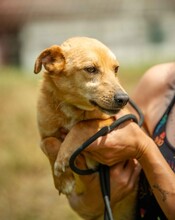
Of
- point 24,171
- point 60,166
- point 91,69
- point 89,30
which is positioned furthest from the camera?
point 89,30

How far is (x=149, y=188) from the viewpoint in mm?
2688

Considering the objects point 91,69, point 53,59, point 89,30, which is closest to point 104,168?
point 91,69

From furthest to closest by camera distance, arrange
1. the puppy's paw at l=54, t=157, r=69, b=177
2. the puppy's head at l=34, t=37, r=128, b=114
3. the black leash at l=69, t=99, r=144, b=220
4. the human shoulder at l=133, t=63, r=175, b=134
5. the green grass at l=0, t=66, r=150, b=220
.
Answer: the green grass at l=0, t=66, r=150, b=220, the human shoulder at l=133, t=63, r=175, b=134, the puppy's head at l=34, t=37, r=128, b=114, the puppy's paw at l=54, t=157, r=69, b=177, the black leash at l=69, t=99, r=144, b=220

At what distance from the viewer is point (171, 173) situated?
251cm

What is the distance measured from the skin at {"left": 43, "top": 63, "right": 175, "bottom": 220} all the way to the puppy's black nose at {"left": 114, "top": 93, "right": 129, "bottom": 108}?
90 mm

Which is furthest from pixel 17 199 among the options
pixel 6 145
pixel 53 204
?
pixel 6 145

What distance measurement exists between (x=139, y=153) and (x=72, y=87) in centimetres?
49

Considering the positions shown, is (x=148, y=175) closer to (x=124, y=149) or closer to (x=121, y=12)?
(x=124, y=149)

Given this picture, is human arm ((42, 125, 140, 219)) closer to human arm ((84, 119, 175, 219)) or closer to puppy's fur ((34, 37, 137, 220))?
puppy's fur ((34, 37, 137, 220))

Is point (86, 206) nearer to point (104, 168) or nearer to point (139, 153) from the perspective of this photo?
point (104, 168)

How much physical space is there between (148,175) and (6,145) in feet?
13.9

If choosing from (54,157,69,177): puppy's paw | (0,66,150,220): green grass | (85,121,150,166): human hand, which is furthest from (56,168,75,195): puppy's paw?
(0,66,150,220): green grass

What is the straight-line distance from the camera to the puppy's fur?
2717mm

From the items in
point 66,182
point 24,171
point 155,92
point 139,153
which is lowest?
point 24,171
